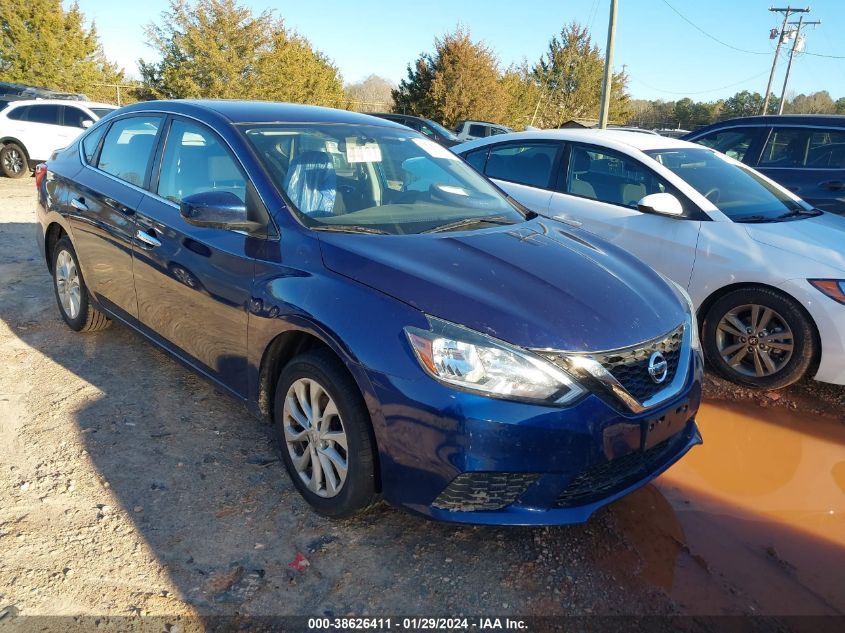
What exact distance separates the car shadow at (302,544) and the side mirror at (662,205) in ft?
7.12

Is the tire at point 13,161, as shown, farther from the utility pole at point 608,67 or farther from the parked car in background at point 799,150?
the utility pole at point 608,67

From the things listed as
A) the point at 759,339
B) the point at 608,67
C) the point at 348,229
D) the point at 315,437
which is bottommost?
the point at 315,437

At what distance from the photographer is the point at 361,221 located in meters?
2.96

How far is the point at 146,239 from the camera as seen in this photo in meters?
3.49

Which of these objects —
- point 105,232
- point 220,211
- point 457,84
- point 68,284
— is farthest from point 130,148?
point 457,84

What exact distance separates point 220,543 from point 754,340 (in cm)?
344

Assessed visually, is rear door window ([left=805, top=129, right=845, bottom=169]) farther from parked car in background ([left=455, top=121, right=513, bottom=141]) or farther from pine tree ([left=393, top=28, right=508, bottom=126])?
pine tree ([left=393, top=28, right=508, bottom=126])

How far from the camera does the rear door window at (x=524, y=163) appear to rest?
5.48 metres

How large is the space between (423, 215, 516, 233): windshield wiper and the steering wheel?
212 cm

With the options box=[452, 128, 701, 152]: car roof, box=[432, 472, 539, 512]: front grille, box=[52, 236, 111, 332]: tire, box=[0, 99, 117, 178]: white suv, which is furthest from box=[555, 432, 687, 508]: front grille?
box=[0, 99, 117, 178]: white suv

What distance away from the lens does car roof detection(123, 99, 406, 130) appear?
3387 millimetres

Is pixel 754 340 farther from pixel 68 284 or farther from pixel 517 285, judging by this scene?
pixel 68 284

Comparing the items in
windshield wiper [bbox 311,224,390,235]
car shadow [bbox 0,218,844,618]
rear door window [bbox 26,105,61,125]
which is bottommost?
car shadow [bbox 0,218,844,618]

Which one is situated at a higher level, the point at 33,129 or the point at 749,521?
the point at 33,129
